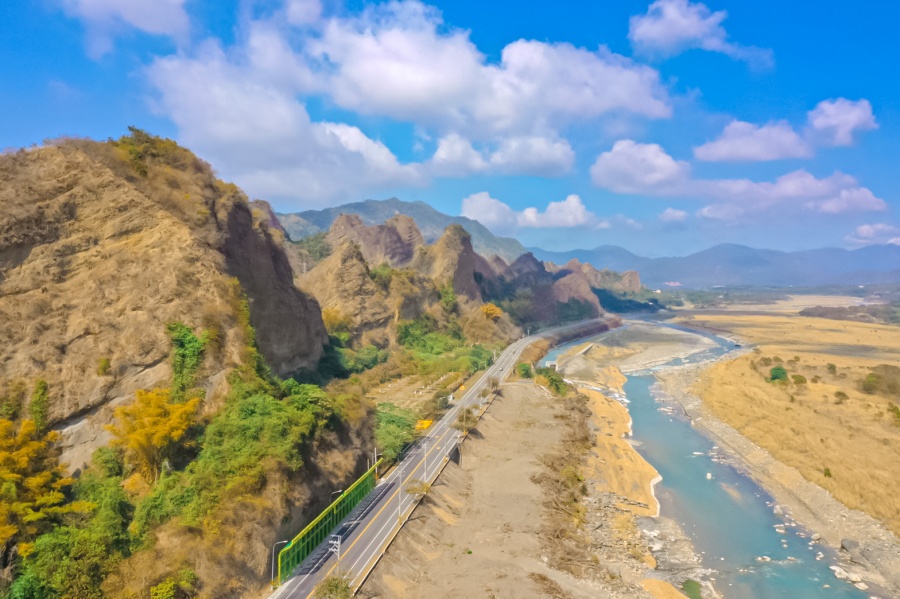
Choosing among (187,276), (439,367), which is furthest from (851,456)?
(187,276)

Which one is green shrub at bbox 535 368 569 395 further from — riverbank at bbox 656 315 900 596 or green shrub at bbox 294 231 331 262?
green shrub at bbox 294 231 331 262

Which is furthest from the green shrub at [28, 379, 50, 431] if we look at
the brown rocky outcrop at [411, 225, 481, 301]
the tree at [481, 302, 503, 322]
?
the brown rocky outcrop at [411, 225, 481, 301]

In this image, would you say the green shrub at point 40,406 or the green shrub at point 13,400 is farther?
the green shrub at point 40,406

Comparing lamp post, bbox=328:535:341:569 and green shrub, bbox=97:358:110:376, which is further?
green shrub, bbox=97:358:110:376

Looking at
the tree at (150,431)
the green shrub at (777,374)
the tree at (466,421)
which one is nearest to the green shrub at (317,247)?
the tree at (466,421)

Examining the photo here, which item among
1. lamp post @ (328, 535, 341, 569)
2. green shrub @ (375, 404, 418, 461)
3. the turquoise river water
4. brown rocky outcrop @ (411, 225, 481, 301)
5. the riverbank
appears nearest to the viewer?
lamp post @ (328, 535, 341, 569)

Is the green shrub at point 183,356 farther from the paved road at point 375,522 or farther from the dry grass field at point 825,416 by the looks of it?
the dry grass field at point 825,416
